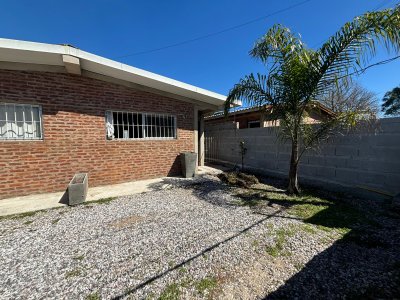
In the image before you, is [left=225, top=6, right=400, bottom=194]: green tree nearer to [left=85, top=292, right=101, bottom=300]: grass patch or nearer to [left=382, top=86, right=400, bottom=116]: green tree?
[left=85, top=292, right=101, bottom=300]: grass patch

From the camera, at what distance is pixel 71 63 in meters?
4.88

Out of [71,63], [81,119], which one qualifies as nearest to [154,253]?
[81,119]

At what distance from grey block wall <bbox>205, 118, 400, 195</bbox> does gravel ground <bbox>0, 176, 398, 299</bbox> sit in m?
2.52

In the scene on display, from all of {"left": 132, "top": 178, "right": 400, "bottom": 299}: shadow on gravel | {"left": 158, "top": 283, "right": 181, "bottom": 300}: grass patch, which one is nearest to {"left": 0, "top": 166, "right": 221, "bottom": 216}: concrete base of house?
{"left": 132, "top": 178, "right": 400, "bottom": 299}: shadow on gravel

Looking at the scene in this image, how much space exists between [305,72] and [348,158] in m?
2.57

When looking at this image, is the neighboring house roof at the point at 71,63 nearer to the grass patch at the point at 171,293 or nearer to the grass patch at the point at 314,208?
the grass patch at the point at 314,208

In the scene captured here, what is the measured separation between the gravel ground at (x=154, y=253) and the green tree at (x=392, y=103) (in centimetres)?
2627

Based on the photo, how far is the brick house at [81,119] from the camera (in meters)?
4.91

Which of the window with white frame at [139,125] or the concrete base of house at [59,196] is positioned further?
the window with white frame at [139,125]

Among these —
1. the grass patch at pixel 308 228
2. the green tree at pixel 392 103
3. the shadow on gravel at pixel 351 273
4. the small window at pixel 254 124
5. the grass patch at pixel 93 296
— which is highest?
the green tree at pixel 392 103

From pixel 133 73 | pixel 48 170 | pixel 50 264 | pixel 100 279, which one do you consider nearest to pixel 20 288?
pixel 50 264

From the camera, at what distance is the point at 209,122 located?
43.9 ft

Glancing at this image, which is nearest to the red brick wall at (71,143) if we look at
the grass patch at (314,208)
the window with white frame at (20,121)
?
the window with white frame at (20,121)

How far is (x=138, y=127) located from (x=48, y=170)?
275cm
